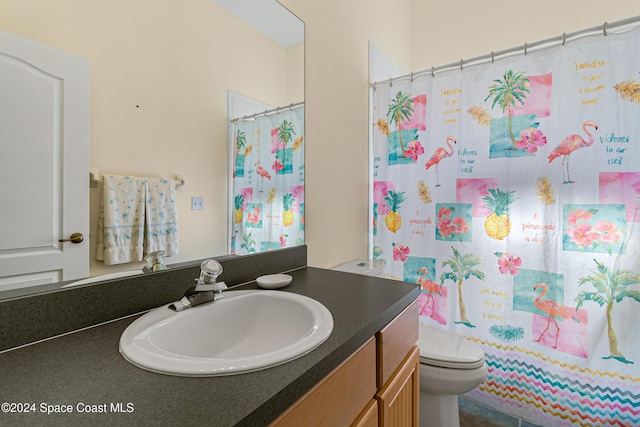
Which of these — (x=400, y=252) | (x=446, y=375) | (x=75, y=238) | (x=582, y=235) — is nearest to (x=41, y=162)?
(x=75, y=238)

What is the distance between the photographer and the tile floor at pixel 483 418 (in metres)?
1.56

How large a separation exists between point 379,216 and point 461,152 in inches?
23.3

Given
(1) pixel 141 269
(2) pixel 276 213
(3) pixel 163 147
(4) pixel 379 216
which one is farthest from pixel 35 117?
(4) pixel 379 216

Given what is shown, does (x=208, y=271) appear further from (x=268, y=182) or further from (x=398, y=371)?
(x=398, y=371)

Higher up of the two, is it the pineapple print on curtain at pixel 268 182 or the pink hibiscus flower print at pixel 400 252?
the pineapple print on curtain at pixel 268 182

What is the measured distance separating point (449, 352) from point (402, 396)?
530mm

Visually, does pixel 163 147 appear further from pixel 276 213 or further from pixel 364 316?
pixel 364 316

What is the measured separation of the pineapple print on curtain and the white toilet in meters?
0.79

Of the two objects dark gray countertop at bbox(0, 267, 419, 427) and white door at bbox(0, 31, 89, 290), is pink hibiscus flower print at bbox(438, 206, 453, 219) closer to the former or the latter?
dark gray countertop at bbox(0, 267, 419, 427)

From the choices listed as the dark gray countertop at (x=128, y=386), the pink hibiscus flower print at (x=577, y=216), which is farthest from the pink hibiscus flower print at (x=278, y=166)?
the pink hibiscus flower print at (x=577, y=216)

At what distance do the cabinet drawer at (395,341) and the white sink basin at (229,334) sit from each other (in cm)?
19

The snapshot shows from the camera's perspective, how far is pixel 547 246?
1427mm

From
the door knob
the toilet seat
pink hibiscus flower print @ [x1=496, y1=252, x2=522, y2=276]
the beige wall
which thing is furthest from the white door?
pink hibiscus flower print @ [x1=496, y1=252, x2=522, y2=276]

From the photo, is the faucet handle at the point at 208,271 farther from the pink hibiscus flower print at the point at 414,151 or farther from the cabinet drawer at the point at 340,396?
the pink hibiscus flower print at the point at 414,151
